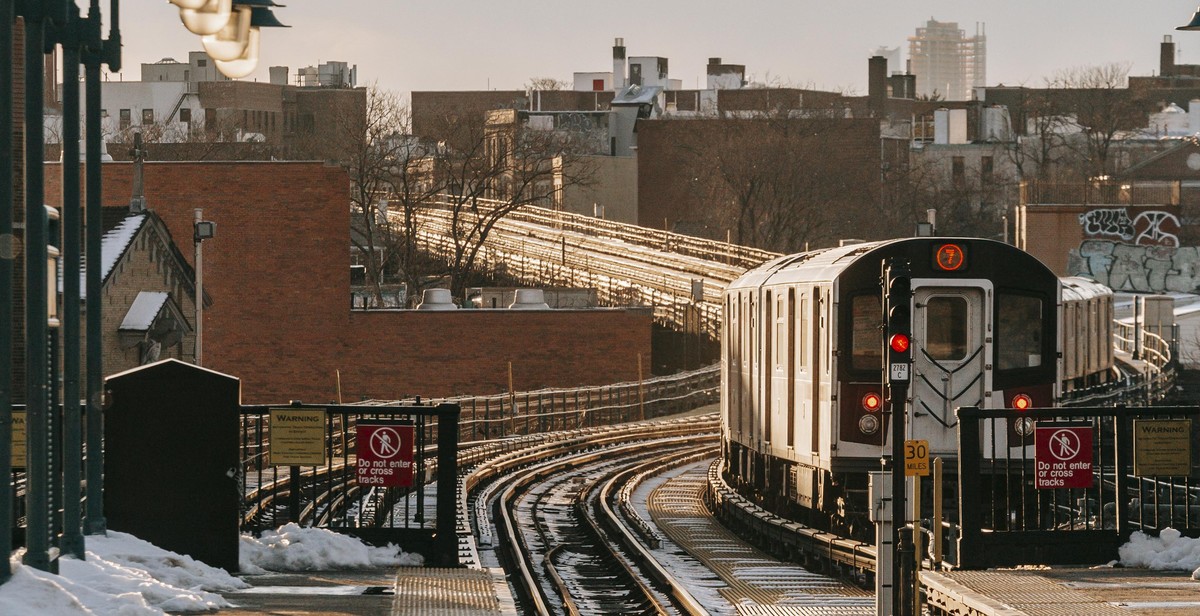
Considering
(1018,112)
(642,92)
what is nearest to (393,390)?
(642,92)

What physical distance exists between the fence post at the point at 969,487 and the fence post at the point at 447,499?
4.02m

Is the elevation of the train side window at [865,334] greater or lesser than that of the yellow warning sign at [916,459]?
greater

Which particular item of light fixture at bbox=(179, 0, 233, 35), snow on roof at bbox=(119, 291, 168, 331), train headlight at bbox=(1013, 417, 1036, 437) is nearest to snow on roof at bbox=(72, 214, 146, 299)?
snow on roof at bbox=(119, 291, 168, 331)

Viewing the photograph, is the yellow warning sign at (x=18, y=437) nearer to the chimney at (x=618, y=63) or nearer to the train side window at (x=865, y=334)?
the train side window at (x=865, y=334)

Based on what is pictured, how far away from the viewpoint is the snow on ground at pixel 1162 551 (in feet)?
46.7

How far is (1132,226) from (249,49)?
212 feet

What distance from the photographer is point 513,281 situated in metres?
72.0

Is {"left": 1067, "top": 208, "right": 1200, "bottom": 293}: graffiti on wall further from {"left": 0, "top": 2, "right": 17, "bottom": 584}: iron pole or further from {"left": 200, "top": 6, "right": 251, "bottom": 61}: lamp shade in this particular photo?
{"left": 0, "top": 2, "right": 17, "bottom": 584}: iron pole

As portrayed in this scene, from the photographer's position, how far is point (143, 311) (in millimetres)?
38250

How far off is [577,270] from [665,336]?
10013 millimetres

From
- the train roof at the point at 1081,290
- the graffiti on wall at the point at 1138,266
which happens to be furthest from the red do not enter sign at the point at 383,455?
the graffiti on wall at the point at 1138,266

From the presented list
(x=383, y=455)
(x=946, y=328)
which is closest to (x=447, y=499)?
(x=383, y=455)

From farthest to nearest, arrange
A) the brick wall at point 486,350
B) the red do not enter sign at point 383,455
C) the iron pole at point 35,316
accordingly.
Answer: the brick wall at point 486,350 < the red do not enter sign at point 383,455 < the iron pole at point 35,316

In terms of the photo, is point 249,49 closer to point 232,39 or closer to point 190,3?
point 232,39
